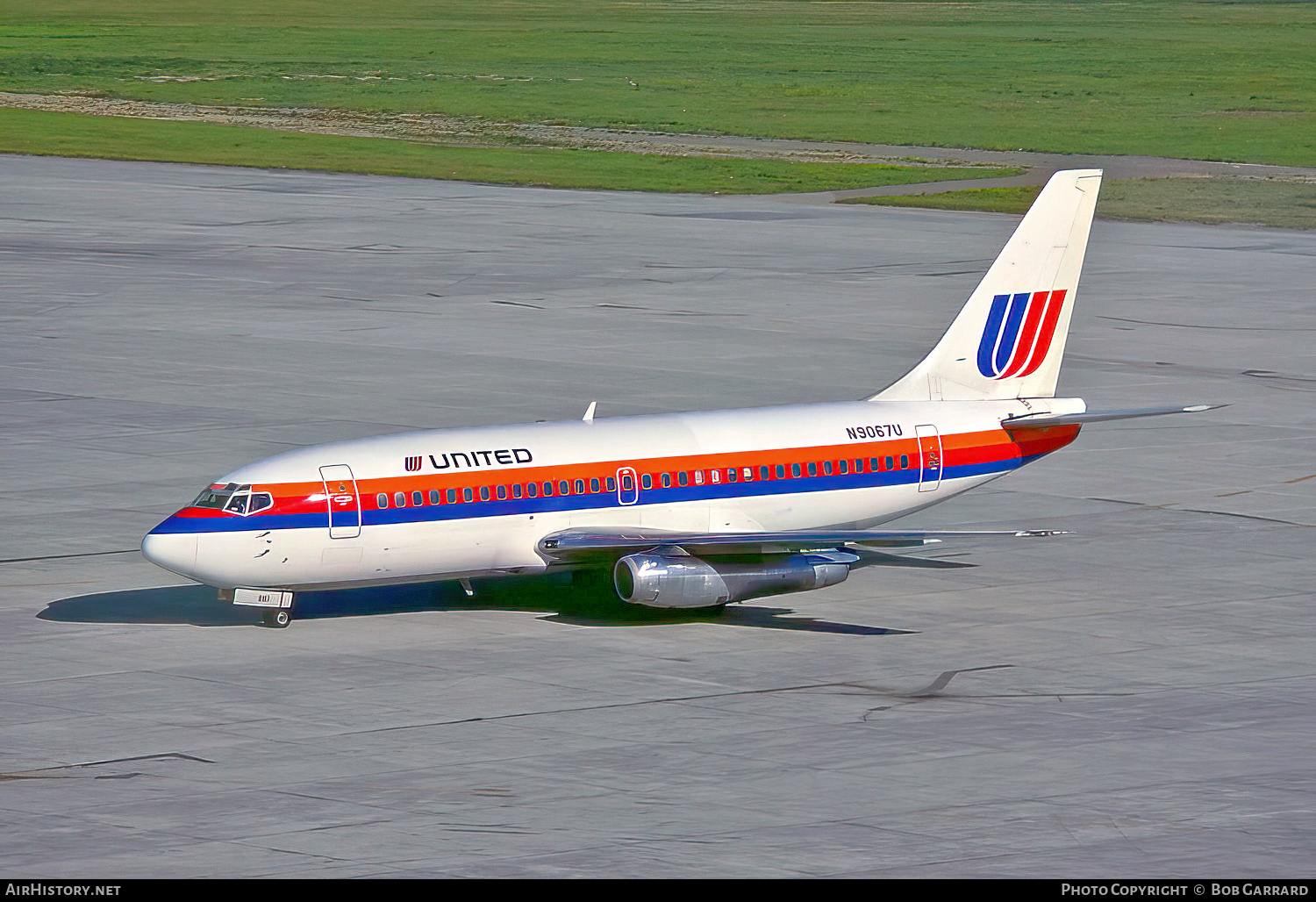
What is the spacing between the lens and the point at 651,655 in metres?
39.7

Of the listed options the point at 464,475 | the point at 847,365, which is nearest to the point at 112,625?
the point at 464,475

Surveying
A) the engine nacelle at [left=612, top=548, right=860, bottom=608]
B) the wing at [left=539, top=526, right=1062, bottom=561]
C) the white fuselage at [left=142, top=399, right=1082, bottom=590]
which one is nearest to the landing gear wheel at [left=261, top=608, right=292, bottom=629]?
the white fuselage at [left=142, top=399, right=1082, bottom=590]

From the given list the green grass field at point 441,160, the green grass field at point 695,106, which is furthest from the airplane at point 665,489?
the green grass field at point 695,106

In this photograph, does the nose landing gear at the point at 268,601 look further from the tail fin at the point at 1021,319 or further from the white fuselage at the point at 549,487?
the tail fin at the point at 1021,319

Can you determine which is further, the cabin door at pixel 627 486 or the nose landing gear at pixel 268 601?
the cabin door at pixel 627 486

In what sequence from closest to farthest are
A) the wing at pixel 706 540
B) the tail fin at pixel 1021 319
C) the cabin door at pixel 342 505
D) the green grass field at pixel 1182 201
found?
the cabin door at pixel 342 505
the wing at pixel 706 540
the tail fin at pixel 1021 319
the green grass field at pixel 1182 201

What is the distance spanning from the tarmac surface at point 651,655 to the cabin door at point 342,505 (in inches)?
80.9

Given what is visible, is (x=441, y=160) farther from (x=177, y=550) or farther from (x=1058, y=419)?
(x=177, y=550)

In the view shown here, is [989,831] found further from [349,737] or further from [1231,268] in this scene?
[1231,268]

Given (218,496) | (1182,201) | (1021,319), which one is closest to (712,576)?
(218,496)

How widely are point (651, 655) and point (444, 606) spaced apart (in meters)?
5.50

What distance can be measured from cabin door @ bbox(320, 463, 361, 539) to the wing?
3.58 m

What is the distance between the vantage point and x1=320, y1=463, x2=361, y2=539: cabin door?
3991 cm

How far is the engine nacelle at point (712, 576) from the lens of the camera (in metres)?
40.6
